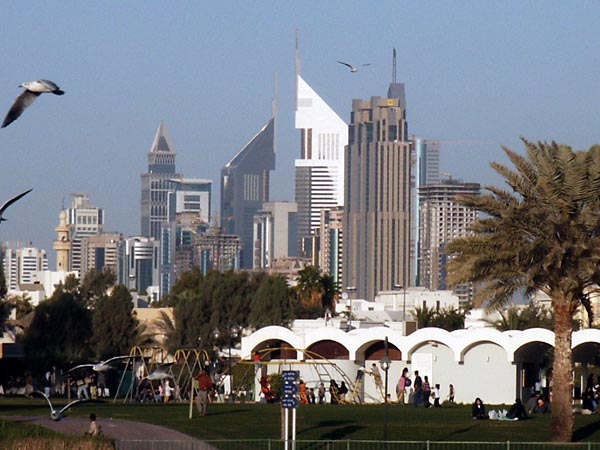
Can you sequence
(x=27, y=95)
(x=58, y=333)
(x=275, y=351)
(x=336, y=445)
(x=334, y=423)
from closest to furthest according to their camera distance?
(x=27, y=95), (x=336, y=445), (x=334, y=423), (x=275, y=351), (x=58, y=333)

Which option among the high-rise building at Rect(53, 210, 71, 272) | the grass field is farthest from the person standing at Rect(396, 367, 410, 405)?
the high-rise building at Rect(53, 210, 71, 272)

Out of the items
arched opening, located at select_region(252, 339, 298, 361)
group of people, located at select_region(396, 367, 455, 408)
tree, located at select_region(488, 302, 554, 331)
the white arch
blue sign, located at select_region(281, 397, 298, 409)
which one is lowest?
group of people, located at select_region(396, 367, 455, 408)

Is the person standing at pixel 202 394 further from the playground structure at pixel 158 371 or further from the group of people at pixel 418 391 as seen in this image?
the group of people at pixel 418 391

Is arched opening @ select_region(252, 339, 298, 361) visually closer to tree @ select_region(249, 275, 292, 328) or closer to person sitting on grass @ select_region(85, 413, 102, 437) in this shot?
person sitting on grass @ select_region(85, 413, 102, 437)

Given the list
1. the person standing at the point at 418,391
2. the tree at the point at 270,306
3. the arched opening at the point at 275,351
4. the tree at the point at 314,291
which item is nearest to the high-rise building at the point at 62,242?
the tree at the point at 314,291

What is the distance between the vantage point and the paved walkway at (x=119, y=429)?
35.3 meters

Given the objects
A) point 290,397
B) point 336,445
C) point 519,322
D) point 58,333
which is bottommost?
point 336,445

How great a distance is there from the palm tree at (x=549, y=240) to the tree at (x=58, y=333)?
41.6 m

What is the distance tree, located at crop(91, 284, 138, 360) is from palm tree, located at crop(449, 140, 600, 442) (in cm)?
4560

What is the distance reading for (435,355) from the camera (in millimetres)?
61125

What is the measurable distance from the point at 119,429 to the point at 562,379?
10589mm

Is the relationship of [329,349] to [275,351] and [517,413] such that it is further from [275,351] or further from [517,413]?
[517,413]

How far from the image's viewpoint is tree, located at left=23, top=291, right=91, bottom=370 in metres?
79.1

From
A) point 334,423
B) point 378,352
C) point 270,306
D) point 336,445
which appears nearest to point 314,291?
point 270,306
